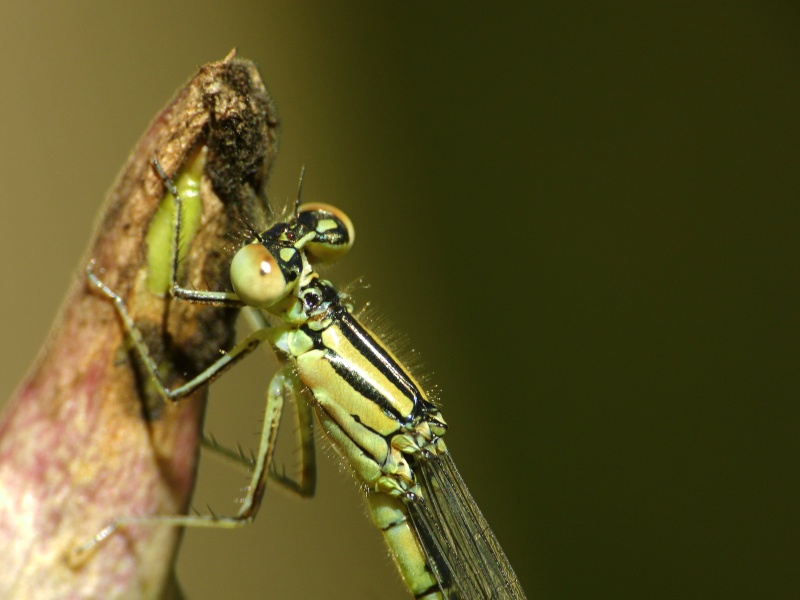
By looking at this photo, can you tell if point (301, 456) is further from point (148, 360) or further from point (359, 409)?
point (148, 360)

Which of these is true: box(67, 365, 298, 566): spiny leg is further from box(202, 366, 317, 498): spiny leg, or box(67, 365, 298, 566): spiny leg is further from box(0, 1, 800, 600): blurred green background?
box(0, 1, 800, 600): blurred green background

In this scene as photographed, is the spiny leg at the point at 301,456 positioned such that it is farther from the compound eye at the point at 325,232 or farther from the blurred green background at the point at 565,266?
the blurred green background at the point at 565,266

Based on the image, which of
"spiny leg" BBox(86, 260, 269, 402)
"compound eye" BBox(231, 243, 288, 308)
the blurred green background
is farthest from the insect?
the blurred green background

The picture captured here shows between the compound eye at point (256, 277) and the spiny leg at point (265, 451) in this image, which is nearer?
the compound eye at point (256, 277)

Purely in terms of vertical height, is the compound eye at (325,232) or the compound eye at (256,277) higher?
the compound eye at (325,232)

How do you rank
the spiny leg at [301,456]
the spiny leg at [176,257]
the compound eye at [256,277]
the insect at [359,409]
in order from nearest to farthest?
the spiny leg at [176,257]
the compound eye at [256,277]
the insect at [359,409]
the spiny leg at [301,456]

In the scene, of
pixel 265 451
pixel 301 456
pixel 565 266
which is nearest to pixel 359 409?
pixel 265 451

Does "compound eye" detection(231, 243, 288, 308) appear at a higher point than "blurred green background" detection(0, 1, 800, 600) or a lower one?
lower

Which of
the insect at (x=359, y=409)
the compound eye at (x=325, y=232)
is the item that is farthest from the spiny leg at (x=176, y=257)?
the compound eye at (x=325, y=232)
